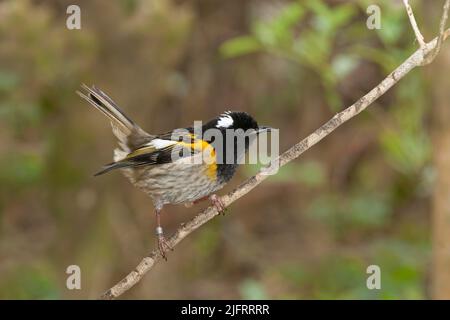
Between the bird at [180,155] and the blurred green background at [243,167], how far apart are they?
124 cm

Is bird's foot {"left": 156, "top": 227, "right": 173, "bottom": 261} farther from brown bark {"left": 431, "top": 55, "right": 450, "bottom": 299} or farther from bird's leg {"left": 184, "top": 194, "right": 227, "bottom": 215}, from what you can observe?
brown bark {"left": 431, "top": 55, "right": 450, "bottom": 299}

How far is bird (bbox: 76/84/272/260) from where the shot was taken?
11.6ft

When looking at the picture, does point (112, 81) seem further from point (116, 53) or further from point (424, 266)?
point (424, 266)

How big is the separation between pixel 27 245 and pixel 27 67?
1873 millimetres

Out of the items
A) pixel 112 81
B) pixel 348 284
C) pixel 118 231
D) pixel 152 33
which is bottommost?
pixel 348 284

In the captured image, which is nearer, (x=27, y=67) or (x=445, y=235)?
(x=445, y=235)

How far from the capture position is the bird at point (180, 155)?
11.6 feet

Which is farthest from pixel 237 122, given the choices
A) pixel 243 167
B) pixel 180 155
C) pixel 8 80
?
pixel 243 167

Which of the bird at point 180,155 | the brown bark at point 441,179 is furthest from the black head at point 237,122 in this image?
the brown bark at point 441,179

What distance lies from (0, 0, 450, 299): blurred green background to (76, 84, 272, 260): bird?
4.05 feet

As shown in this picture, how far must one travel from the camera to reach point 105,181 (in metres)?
5.90

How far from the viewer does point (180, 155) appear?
377 centimetres

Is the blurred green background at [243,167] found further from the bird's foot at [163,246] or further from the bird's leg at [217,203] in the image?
the bird's foot at [163,246]

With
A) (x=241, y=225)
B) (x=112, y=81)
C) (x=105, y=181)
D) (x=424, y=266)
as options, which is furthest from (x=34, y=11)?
(x=424, y=266)
